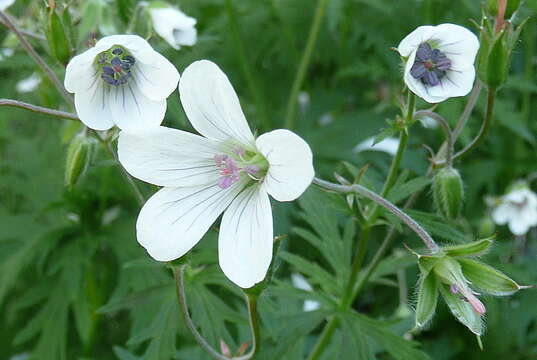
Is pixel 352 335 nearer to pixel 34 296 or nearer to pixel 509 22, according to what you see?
pixel 509 22

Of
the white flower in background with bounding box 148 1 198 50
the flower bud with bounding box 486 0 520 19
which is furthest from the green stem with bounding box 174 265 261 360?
the flower bud with bounding box 486 0 520 19

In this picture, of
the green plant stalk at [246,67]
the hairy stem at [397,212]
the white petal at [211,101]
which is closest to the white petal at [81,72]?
the white petal at [211,101]

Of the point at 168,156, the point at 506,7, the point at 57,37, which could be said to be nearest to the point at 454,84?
the point at 506,7

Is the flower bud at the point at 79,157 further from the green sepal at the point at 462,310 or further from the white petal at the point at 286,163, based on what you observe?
the green sepal at the point at 462,310

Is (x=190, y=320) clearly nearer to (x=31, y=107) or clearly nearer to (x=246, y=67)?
(x=31, y=107)

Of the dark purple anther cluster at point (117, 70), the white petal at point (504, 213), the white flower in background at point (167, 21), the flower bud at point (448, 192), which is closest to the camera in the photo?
the dark purple anther cluster at point (117, 70)

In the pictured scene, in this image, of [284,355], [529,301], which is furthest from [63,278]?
[529,301]

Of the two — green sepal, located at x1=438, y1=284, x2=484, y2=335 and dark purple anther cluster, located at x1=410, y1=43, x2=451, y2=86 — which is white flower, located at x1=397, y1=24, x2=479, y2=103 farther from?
green sepal, located at x1=438, y1=284, x2=484, y2=335
